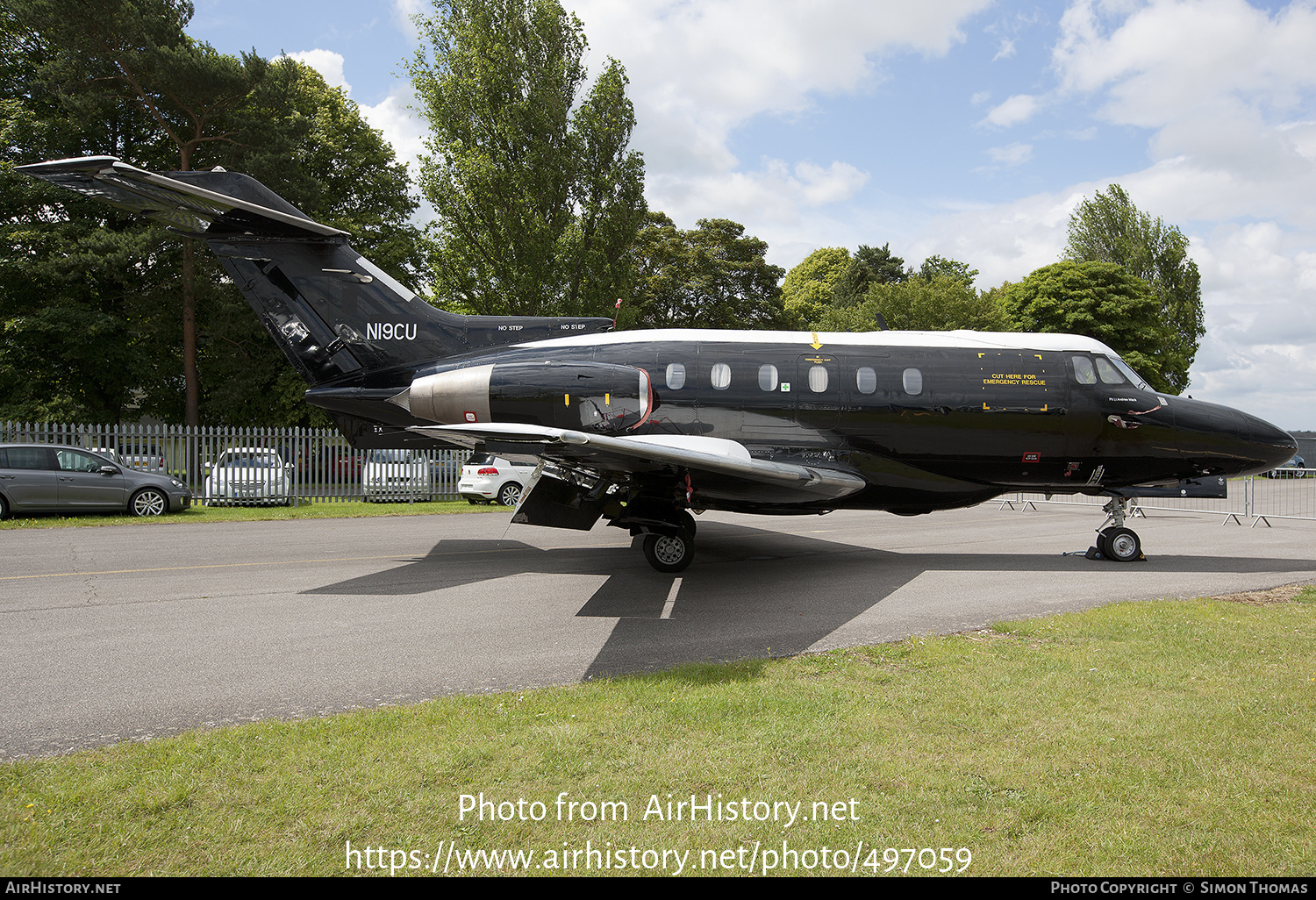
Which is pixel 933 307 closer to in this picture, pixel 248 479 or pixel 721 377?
pixel 721 377

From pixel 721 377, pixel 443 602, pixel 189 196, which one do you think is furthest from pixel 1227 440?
pixel 189 196

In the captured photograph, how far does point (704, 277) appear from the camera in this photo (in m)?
→ 49.1

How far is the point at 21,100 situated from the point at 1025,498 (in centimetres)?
4264

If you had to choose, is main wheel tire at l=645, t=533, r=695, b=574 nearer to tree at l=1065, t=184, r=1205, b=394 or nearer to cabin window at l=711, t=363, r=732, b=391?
cabin window at l=711, t=363, r=732, b=391

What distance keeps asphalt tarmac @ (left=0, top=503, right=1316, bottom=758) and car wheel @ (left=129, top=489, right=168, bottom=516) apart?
7.07 feet

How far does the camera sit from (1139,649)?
20.9 feet

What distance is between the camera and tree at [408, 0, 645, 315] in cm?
2617

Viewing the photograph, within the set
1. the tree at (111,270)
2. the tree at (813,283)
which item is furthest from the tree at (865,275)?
the tree at (111,270)

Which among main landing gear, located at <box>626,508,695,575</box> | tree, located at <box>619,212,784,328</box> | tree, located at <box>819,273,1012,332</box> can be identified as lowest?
main landing gear, located at <box>626,508,695,575</box>

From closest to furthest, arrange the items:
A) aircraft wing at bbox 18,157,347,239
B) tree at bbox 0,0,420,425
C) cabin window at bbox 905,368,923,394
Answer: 1. aircraft wing at bbox 18,157,347,239
2. cabin window at bbox 905,368,923,394
3. tree at bbox 0,0,420,425

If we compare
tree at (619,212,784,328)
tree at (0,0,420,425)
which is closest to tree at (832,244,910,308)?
tree at (619,212,784,328)

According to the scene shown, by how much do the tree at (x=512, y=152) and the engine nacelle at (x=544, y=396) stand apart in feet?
54.1

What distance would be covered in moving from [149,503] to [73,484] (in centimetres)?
156

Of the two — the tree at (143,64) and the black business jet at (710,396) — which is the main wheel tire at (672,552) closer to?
the black business jet at (710,396)
